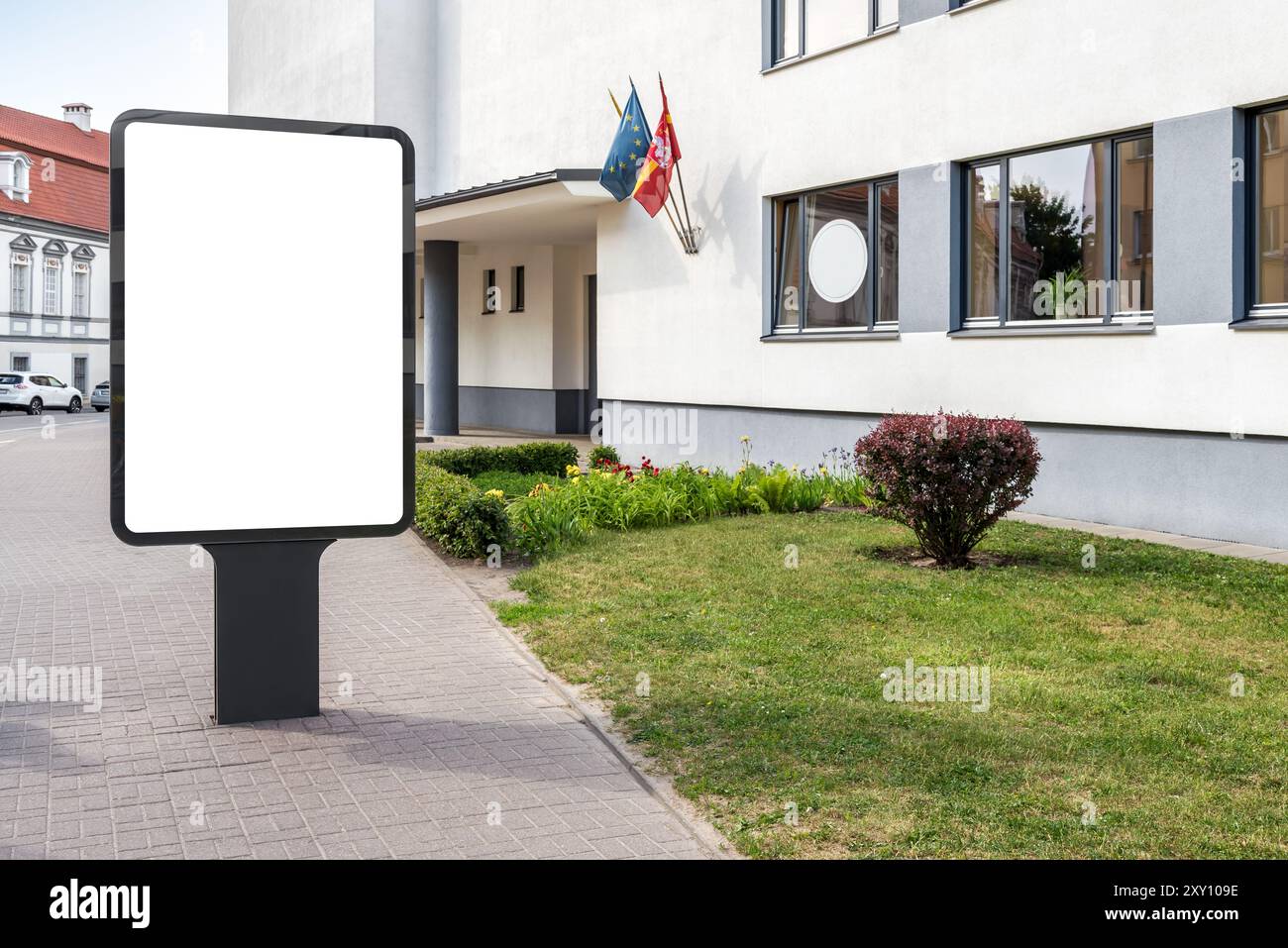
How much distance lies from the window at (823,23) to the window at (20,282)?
161ft

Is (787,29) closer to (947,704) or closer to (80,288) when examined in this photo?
(947,704)

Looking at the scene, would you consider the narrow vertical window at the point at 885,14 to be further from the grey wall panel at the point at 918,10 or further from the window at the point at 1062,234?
the window at the point at 1062,234

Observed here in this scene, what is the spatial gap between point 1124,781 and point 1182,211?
27.2 feet

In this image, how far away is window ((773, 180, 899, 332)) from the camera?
16.0 m

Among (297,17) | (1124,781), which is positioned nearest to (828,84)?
(1124,781)

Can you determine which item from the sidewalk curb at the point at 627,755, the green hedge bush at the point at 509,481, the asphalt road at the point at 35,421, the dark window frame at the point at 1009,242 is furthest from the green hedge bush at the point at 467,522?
the asphalt road at the point at 35,421

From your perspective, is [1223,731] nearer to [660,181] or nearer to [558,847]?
[558,847]

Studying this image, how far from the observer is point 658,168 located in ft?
61.9

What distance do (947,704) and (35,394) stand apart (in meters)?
51.2

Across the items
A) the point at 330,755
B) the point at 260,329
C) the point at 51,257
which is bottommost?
the point at 330,755

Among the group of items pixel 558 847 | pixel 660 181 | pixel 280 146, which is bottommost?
pixel 558 847

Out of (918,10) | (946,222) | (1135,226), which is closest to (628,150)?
(918,10)

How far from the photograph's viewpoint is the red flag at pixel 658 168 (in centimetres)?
1883

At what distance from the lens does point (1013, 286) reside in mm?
14180
